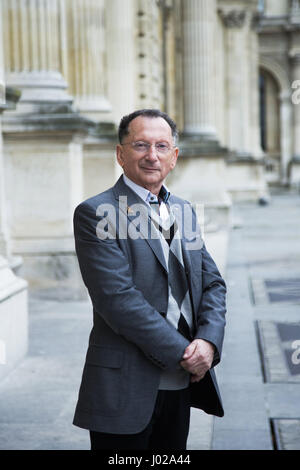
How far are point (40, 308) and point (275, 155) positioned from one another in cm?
4248

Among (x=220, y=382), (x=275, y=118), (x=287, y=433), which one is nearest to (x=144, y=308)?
(x=287, y=433)

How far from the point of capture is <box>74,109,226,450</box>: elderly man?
2930mm

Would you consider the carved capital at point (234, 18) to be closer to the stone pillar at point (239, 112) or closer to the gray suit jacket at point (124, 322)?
the stone pillar at point (239, 112)

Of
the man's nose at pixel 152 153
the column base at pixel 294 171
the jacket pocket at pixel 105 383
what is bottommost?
the column base at pixel 294 171

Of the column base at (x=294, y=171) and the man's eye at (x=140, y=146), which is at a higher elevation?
the man's eye at (x=140, y=146)

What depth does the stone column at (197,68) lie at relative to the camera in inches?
749

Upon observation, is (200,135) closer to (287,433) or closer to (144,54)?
(144,54)

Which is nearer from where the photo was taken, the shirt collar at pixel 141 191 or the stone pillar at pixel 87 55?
the shirt collar at pixel 141 191

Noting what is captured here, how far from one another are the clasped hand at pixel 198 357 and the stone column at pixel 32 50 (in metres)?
6.69

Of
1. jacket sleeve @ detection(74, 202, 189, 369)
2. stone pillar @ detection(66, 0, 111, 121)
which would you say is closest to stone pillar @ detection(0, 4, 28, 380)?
jacket sleeve @ detection(74, 202, 189, 369)

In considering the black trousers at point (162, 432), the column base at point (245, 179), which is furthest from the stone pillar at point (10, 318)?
the column base at point (245, 179)

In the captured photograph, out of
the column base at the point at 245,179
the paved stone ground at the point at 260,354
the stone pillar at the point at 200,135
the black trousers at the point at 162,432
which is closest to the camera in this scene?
the black trousers at the point at 162,432

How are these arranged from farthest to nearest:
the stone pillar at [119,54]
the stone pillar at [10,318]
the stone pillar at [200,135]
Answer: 1. the stone pillar at [200,135]
2. the stone pillar at [119,54]
3. the stone pillar at [10,318]

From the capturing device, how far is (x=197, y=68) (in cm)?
1923
